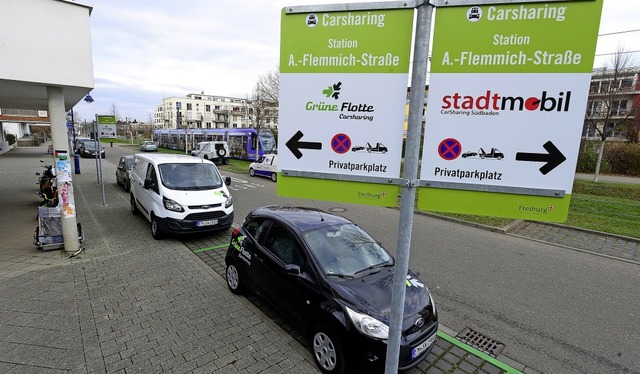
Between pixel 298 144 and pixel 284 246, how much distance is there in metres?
2.71

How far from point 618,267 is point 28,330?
10.6 metres

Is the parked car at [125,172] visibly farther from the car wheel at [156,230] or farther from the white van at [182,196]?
the car wheel at [156,230]

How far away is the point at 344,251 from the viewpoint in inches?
161

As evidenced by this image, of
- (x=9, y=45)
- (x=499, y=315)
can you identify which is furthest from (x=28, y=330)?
(x=499, y=315)

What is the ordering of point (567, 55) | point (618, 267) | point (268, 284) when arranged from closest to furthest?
point (567, 55)
point (268, 284)
point (618, 267)

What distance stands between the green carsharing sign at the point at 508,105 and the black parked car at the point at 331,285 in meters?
2.06

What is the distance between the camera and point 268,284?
4.27 m

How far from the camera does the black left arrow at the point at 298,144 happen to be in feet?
5.73

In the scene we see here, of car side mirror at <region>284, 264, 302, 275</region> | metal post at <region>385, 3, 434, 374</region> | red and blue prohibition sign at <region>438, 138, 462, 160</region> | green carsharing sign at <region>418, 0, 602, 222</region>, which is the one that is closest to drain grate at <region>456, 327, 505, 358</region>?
car side mirror at <region>284, 264, 302, 275</region>

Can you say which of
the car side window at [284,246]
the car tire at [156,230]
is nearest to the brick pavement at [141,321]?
the car tire at [156,230]

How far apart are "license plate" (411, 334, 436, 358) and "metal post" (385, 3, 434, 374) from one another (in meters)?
1.57

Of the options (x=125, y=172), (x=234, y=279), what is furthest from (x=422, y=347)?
(x=125, y=172)

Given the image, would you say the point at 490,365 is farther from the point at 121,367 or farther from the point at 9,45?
the point at 9,45

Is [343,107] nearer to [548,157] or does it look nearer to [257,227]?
[548,157]
